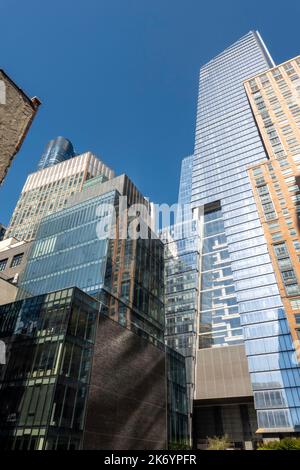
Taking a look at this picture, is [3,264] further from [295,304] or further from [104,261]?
[295,304]

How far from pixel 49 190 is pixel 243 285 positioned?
76.4m

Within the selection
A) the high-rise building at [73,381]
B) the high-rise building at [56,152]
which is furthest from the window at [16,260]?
the high-rise building at [56,152]

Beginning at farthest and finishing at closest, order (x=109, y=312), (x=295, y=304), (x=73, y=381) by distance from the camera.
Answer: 1. (x=295, y=304)
2. (x=109, y=312)
3. (x=73, y=381)

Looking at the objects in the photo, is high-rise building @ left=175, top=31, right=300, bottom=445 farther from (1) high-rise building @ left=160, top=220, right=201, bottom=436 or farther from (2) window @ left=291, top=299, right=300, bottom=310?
(1) high-rise building @ left=160, top=220, right=201, bottom=436

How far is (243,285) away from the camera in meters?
75.7

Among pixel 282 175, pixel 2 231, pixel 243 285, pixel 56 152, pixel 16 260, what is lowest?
pixel 16 260

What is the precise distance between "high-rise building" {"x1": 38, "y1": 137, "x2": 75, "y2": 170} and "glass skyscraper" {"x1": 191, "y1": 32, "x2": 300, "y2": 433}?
264ft

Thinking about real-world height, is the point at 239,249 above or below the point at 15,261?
above

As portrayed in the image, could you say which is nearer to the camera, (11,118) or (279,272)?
(11,118)

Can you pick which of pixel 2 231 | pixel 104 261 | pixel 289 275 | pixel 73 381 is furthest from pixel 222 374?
pixel 2 231

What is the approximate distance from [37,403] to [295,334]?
47636 millimetres

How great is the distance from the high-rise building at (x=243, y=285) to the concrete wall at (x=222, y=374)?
20cm

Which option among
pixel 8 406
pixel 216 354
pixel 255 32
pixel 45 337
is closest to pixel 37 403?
pixel 8 406

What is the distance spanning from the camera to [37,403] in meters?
23.8
